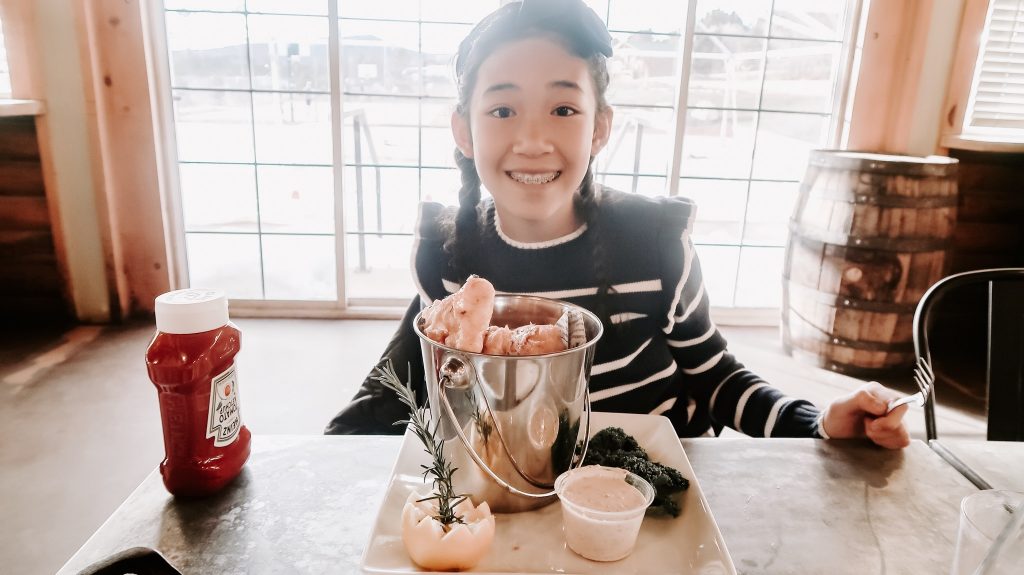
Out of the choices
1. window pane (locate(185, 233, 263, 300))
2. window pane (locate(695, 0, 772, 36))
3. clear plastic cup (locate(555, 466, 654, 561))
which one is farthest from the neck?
window pane (locate(185, 233, 263, 300))

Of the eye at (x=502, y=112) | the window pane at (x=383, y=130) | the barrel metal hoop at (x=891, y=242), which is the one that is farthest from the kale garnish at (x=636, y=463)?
the window pane at (x=383, y=130)

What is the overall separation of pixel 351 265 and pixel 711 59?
90.7 inches

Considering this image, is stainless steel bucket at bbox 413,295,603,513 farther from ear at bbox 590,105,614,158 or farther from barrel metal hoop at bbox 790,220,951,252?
barrel metal hoop at bbox 790,220,951,252

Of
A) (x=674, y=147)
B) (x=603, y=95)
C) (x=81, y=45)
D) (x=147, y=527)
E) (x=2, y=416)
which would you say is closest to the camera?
(x=147, y=527)

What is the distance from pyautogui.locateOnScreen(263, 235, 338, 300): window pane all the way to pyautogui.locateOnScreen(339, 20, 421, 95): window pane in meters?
0.84

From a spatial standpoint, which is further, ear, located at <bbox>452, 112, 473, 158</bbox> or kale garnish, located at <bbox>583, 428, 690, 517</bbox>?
ear, located at <bbox>452, 112, 473, 158</bbox>

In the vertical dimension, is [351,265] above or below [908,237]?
below

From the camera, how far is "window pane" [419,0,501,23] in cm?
309

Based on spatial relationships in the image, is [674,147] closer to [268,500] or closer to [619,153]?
[619,153]

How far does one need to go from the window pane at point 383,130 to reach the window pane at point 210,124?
51 centimetres

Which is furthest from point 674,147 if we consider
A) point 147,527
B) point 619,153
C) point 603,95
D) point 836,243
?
point 147,527

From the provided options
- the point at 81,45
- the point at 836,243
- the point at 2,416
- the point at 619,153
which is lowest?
the point at 2,416

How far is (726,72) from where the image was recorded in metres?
3.23

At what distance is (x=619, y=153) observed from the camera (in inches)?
135
